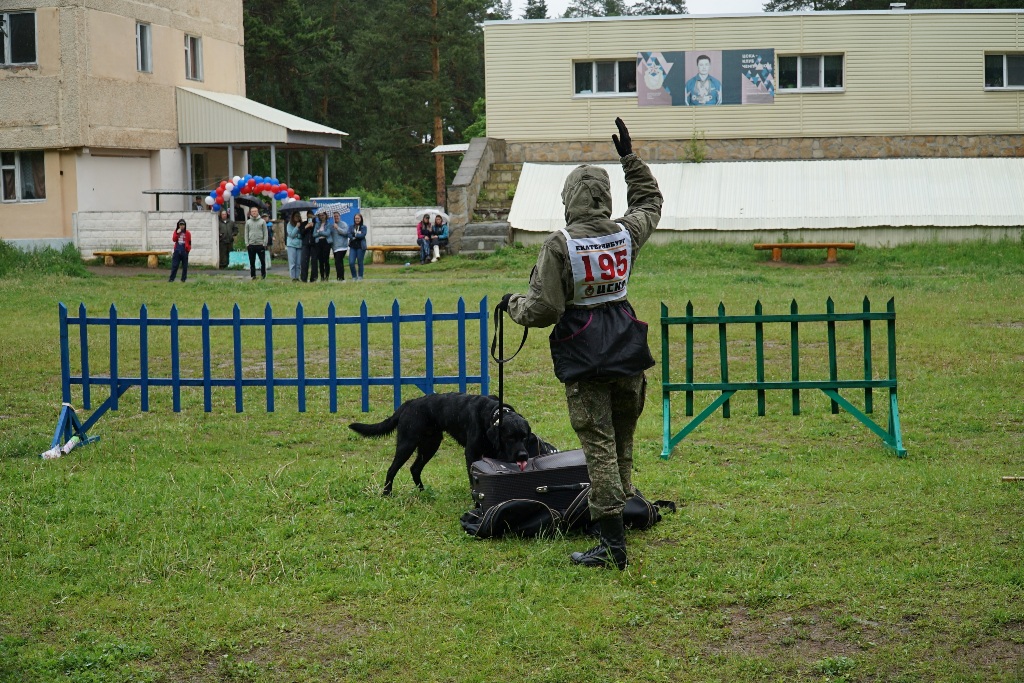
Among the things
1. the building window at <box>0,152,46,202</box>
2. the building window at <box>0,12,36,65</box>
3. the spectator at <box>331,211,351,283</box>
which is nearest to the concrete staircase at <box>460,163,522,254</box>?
the spectator at <box>331,211,351,283</box>

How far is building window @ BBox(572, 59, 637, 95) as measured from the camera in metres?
28.3

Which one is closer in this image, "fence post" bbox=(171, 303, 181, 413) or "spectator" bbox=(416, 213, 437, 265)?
"fence post" bbox=(171, 303, 181, 413)

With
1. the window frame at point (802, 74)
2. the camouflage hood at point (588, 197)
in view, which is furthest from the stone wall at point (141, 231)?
the camouflage hood at point (588, 197)

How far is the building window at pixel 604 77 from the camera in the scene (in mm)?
28344

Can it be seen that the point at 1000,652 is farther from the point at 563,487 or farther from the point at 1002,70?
the point at 1002,70

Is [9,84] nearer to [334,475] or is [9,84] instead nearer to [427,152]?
[427,152]

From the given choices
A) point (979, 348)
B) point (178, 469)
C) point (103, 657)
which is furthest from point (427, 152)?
point (103, 657)

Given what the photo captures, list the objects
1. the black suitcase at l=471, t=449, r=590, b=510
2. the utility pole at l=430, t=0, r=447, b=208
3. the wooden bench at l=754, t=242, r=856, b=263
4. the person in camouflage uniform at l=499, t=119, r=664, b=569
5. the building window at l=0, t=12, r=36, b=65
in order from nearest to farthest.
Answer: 1. the person in camouflage uniform at l=499, t=119, r=664, b=569
2. the black suitcase at l=471, t=449, r=590, b=510
3. the wooden bench at l=754, t=242, r=856, b=263
4. the building window at l=0, t=12, r=36, b=65
5. the utility pole at l=430, t=0, r=447, b=208

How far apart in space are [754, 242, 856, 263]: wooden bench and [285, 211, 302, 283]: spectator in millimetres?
9623

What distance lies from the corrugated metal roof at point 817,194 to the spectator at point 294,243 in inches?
193

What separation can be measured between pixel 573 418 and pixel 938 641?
1924mm

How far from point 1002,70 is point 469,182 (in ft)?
46.3

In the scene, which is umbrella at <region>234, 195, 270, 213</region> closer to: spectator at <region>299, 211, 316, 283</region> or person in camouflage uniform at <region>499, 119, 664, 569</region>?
spectator at <region>299, 211, 316, 283</region>

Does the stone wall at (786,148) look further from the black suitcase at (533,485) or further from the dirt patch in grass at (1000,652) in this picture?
the dirt patch in grass at (1000,652)
